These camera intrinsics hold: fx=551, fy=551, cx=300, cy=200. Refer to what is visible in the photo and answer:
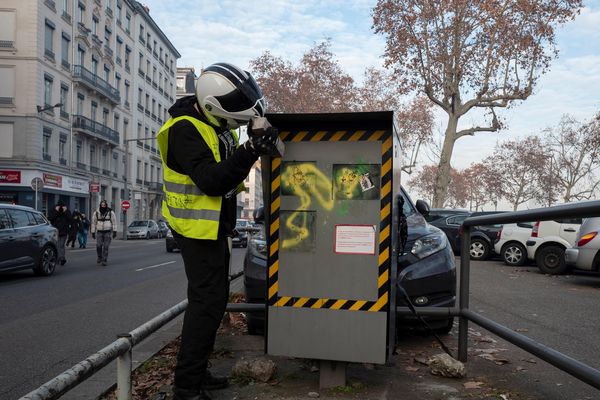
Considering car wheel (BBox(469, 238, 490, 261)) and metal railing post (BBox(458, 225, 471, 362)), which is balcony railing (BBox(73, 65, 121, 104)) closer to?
car wheel (BBox(469, 238, 490, 261))

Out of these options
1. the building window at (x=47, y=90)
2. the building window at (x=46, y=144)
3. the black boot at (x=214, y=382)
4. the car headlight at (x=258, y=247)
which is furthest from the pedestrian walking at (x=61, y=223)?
the building window at (x=47, y=90)

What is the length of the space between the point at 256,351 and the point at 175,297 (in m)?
4.72

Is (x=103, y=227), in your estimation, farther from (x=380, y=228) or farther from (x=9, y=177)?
(x=9, y=177)

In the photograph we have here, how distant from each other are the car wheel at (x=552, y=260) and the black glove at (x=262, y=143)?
5.43 ft

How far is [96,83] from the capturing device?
1663 inches

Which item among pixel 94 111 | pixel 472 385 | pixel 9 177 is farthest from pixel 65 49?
pixel 472 385

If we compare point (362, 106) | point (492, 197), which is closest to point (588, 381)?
point (362, 106)

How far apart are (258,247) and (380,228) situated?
6.85ft

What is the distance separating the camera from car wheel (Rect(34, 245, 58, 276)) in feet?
39.4

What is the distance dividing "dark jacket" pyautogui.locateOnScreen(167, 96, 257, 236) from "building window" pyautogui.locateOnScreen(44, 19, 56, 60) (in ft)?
118

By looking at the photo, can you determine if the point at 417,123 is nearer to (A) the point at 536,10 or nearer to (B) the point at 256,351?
(A) the point at 536,10

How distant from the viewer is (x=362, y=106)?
4150 centimetres

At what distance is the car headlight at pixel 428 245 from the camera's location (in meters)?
5.12

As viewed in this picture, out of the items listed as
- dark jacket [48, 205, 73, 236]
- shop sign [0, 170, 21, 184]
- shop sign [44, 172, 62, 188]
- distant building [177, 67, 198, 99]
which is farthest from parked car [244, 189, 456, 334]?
distant building [177, 67, 198, 99]
